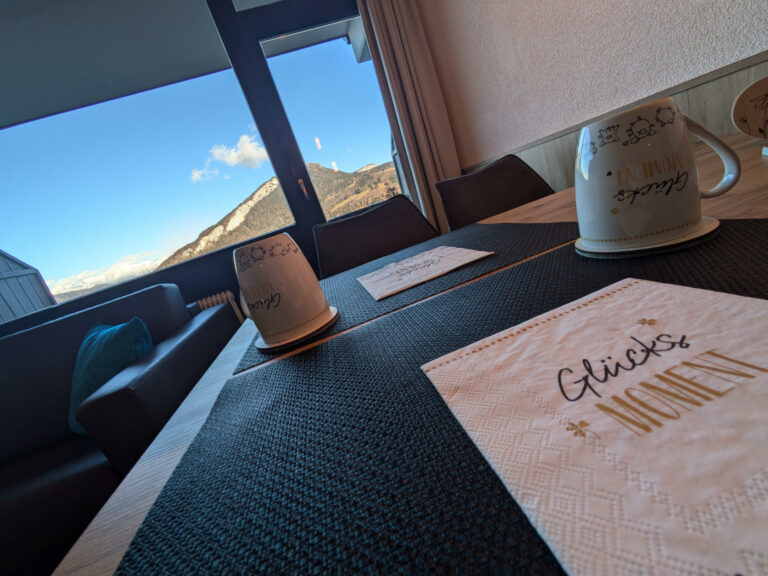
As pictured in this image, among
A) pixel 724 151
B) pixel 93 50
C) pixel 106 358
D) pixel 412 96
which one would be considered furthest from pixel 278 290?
pixel 93 50

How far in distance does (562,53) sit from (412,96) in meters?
1.22

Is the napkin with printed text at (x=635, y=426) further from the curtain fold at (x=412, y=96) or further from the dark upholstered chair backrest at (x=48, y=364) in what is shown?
the curtain fold at (x=412, y=96)

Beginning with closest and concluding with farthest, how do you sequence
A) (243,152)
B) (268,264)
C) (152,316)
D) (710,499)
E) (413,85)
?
(710,499), (268,264), (152,316), (413,85), (243,152)

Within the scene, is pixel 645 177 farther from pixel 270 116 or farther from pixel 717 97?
pixel 270 116

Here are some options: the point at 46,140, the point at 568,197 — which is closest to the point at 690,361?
the point at 568,197

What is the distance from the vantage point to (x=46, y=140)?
2.64m

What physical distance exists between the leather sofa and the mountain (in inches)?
43.6

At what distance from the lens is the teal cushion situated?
1197mm

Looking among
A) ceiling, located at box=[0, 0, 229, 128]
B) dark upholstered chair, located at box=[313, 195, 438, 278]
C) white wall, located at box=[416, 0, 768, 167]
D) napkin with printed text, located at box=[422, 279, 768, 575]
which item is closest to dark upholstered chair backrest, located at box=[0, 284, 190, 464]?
dark upholstered chair, located at box=[313, 195, 438, 278]

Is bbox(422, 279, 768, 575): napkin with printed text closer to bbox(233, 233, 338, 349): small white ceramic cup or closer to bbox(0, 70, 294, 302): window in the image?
bbox(233, 233, 338, 349): small white ceramic cup

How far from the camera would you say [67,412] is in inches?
55.1

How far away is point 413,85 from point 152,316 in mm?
2414

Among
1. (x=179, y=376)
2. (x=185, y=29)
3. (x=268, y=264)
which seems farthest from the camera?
(x=185, y=29)

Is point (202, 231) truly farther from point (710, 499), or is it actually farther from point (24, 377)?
point (710, 499)
